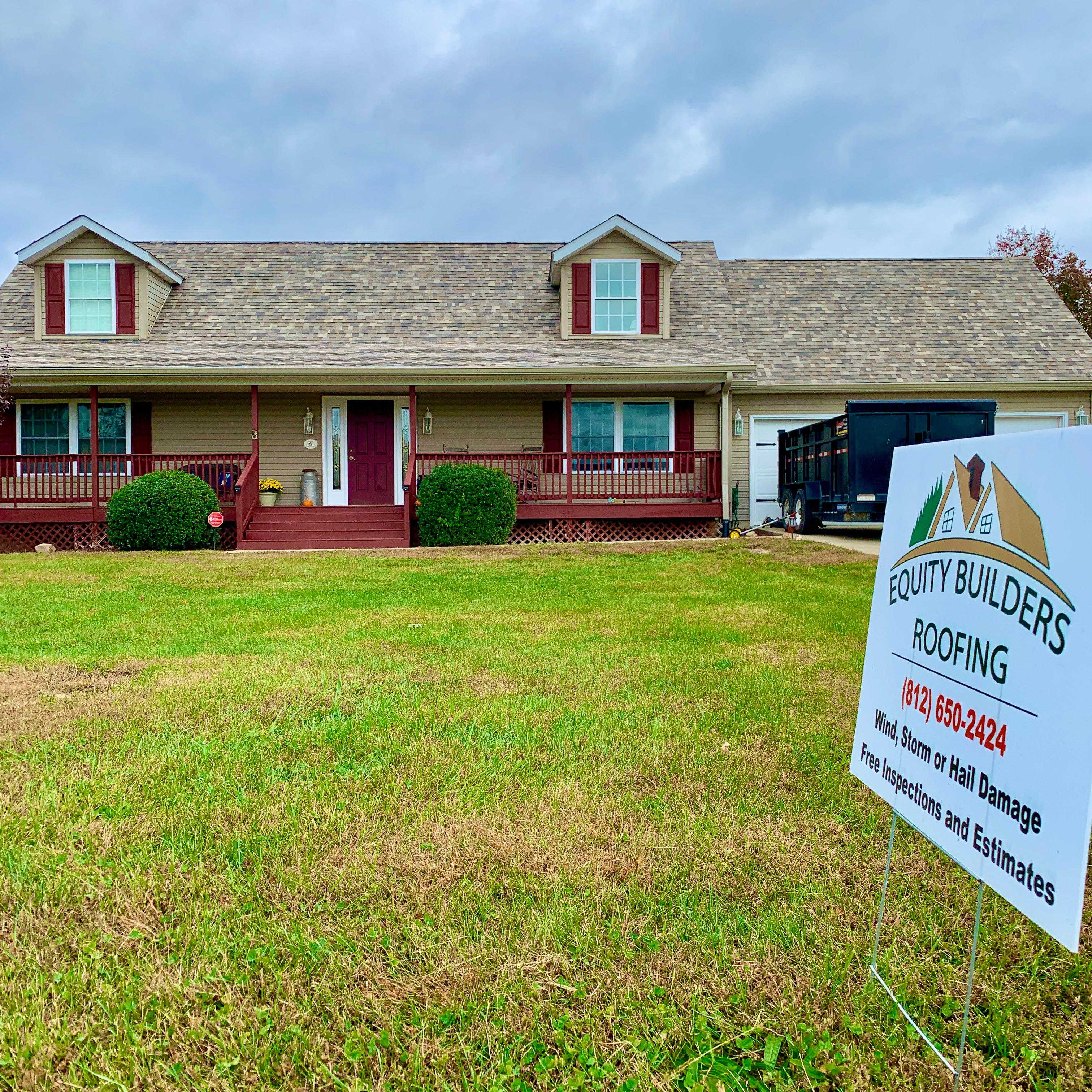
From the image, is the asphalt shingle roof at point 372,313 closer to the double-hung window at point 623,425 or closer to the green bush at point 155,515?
the double-hung window at point 623,425

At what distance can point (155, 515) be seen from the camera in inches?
531

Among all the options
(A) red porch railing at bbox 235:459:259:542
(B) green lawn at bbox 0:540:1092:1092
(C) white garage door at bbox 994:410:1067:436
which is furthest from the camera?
(C) white garage door at bbox 994:410:1067:436

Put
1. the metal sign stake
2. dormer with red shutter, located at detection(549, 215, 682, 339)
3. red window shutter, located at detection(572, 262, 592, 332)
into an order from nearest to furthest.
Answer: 1. the metal sign stake
2. dormer with red shutter, located at detection(549, 215, 682, 339)
3. red window shutter, located at detection(572, 262, 592, 332)

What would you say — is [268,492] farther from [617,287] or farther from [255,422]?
[617,287]

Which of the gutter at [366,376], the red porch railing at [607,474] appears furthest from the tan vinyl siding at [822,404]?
the gutter at [366,376]

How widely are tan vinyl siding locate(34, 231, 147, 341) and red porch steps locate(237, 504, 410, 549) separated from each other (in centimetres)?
547

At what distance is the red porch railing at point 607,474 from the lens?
15.6 meters

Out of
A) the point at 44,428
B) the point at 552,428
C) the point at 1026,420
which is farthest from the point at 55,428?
the point at 1026,420

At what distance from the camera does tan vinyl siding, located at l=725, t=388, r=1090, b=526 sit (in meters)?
17.5

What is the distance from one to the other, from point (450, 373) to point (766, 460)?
7306mm

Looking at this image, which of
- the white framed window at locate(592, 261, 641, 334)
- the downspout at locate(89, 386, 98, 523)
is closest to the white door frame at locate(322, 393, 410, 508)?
the downspout at locate(89, 386, 98, 523)

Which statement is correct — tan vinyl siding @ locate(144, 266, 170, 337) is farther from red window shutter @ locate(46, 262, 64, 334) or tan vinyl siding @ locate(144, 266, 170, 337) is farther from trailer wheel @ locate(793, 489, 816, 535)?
trailer wheel @ locate(793, 489, 816, 535)

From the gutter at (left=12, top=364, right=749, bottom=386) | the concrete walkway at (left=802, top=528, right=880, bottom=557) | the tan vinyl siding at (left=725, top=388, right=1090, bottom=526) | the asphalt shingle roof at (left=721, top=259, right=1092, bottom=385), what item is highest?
the asphalt shingle roof at (left=721, top=259, right=1092, bottom=385)

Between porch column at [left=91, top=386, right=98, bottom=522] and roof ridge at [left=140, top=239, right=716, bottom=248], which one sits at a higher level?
roof ridge at [left=140, top=239, right=716, bottom=248]
